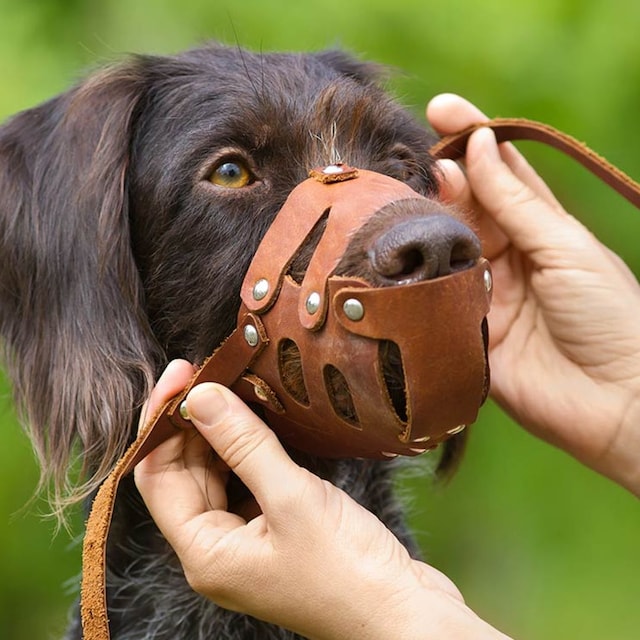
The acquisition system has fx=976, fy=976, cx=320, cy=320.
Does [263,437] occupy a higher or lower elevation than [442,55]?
lower

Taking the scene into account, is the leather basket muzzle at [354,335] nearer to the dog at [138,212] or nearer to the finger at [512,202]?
the dog at [138,212]

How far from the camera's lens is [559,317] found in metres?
2.39

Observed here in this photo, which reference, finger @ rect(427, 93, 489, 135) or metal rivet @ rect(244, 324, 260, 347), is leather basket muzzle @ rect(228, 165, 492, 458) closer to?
metal rivet @ rect(244, 324, 260, 347)

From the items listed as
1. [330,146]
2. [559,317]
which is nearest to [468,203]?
[559,317]

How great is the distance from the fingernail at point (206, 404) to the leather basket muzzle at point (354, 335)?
2.8 inches

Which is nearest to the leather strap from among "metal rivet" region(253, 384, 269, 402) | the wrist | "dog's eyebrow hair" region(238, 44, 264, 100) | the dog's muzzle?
"dog's eyebrow hair" region(238, 44, 264, 100)

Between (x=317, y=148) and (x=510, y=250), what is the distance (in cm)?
85

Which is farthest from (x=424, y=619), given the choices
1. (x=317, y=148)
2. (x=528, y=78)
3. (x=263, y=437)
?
(x=528, y=78)

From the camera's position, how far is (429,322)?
146cm

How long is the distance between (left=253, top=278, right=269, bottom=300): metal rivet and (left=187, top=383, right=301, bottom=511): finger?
0.57 ft

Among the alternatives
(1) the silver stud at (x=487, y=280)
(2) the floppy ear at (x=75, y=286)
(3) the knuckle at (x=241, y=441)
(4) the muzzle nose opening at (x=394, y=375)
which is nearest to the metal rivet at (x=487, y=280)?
(1) the silver stud at (x=487, y=280)

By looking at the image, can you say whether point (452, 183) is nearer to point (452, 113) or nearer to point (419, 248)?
point (452, 113)

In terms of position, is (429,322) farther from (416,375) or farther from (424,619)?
(424,619)

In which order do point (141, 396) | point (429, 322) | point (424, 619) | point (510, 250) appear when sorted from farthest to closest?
point (510, 250) → point (141, 396) → point (424, 619) → point (429, 322)
